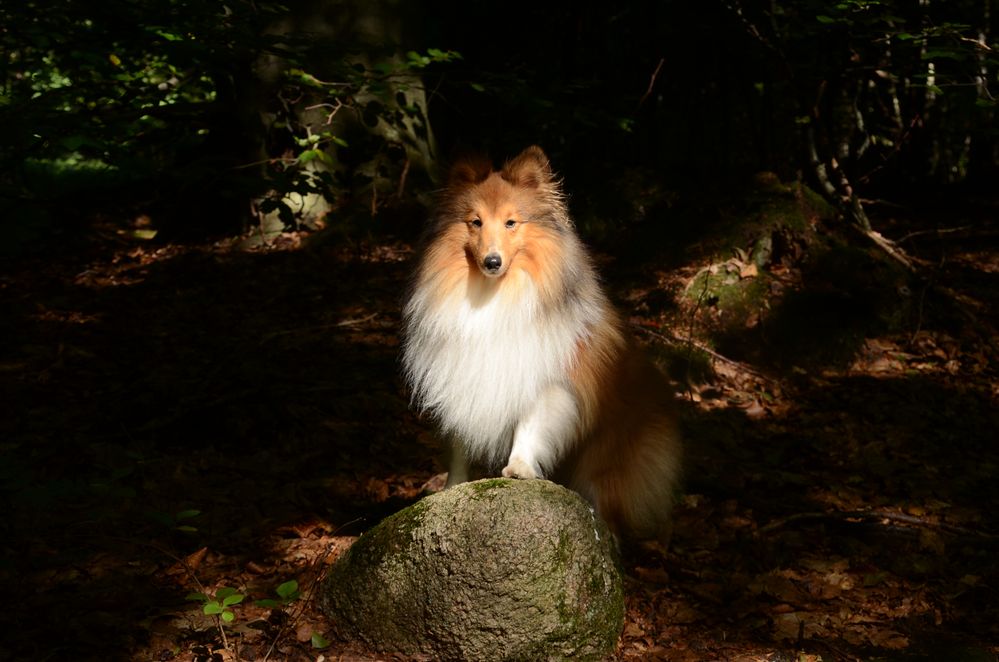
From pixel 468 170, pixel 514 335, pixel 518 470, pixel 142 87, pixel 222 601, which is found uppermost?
pixel 142 87

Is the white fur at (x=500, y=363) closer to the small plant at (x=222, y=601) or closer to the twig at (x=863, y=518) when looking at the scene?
the small plant at (x=222, y=601)

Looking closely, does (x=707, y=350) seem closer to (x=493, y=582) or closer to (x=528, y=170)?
(x=528, y=170)

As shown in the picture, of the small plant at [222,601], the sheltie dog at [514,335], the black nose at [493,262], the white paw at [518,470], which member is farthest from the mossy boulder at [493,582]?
the black nose at [493,262]

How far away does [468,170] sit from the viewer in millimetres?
3689

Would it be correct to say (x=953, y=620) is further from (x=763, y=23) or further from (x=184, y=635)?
(x=763, y=23)

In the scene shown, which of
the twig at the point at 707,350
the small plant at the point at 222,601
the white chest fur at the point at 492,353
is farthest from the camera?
the twig at the point at 707,350

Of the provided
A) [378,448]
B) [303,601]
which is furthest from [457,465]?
[378,448]

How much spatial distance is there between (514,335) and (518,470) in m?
0.59

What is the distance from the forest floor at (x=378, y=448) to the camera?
3.46 m

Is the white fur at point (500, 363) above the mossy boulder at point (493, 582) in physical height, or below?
above

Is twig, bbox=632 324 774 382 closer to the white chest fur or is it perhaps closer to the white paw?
the white chest fur

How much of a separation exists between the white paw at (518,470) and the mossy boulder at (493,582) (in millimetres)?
157

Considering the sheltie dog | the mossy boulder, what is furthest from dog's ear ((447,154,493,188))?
the mossy boulder

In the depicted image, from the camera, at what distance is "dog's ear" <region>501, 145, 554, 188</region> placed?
366 cm
